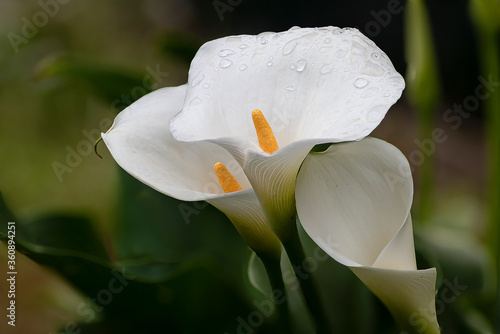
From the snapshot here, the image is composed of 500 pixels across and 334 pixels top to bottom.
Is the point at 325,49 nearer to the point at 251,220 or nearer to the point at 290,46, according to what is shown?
the point at 290,46

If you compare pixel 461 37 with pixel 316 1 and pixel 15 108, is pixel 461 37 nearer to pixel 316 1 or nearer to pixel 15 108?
pixel 316 1

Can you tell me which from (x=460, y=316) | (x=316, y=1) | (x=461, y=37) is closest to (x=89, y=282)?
(x=460, y=316)

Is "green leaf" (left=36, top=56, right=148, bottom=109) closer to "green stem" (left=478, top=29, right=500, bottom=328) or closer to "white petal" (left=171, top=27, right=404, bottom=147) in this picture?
"white petal" (left=171, top=27, right=404, bottom=147)

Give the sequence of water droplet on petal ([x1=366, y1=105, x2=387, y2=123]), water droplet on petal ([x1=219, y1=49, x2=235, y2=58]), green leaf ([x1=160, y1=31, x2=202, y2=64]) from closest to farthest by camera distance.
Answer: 1. water droplet on petal ([x1=366, y1=105, x2=387, y2=123])
2. water droplet on petal ([x1=219, y1=49, x2=235, y2=58])
3. green leaf ([x1=160, y1=31, x2=202, y2=64])

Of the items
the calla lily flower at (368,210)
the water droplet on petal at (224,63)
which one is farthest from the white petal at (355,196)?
the water droplet on petal at (224,63)

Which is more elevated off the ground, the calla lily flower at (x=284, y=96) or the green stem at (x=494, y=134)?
the calla lily flower at (x=284, y=96)

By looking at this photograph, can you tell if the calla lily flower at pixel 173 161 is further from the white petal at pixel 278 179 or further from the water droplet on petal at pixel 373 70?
the water droplet on petal at pixel 373 70

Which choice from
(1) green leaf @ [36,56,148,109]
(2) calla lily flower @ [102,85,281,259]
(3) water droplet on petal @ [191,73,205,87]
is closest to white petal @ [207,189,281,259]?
(2) calla lily flower @ [102,85,281,259]
